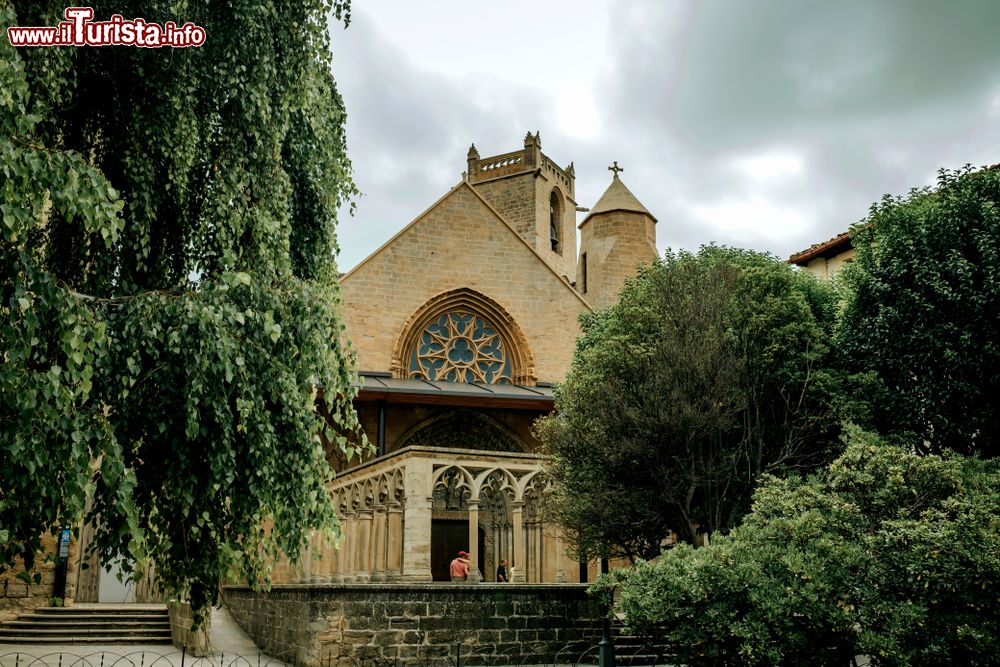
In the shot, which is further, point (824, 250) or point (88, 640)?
point (824, 250)

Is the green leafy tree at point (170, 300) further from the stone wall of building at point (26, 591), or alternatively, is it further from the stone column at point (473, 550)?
the stone wall of building at point (26, 591)

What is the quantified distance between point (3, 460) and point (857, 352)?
1090 centimetres

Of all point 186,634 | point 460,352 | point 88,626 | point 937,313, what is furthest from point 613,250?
point 88,626

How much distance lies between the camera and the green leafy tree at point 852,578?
27.2ft

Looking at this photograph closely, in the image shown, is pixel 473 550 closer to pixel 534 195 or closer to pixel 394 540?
pixel 394 540

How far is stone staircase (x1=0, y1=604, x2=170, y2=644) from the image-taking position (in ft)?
45.0

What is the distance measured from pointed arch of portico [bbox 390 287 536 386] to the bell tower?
15.5 m

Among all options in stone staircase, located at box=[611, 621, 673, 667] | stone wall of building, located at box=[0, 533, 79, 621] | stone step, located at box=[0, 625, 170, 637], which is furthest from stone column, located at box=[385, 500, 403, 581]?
stone wall of building, located at box=[0, 533, 79, 621]

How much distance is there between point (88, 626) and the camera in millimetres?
14180

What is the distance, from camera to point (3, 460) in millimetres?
4941

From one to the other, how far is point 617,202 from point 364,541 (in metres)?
16.1

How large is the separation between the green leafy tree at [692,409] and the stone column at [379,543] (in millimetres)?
2496

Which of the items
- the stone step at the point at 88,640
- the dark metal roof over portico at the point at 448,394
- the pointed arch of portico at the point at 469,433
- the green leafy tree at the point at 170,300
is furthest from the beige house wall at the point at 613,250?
the green leafy tree at the point at 170,300
